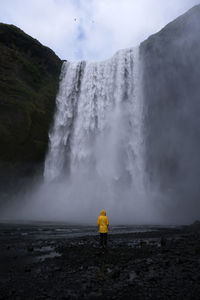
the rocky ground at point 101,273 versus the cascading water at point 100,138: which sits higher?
the cascading water at point 100,138

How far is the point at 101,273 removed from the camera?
19.1 ft

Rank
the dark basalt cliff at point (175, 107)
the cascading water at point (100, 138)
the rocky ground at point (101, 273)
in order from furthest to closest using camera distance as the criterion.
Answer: the cascading water at point (100, 138)
the dark basalt cliff at point (175, 107)
the rocky ground at point (101, 273)

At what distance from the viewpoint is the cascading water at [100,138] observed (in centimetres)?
2784

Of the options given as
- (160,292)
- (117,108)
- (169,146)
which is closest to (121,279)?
(160,292)

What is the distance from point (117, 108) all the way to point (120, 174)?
8.64m

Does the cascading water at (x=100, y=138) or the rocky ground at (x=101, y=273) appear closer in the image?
the rocky ground at (x=101, y=273)

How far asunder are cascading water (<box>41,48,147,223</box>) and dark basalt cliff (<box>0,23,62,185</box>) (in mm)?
1624

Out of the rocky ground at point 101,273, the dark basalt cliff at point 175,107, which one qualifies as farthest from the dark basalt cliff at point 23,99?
the rocky ground at point 101,273

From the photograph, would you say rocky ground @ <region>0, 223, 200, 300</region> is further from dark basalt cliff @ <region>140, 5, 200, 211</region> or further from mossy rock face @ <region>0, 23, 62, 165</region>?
mossy rock face @ <region>0, 23, 62, 165</region>

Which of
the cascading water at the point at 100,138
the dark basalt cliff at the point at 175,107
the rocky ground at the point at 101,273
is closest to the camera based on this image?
the rocky ground at the point at 101,273

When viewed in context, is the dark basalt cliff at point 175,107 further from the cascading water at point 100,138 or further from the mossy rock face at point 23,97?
the mossy rock face at point 23,97

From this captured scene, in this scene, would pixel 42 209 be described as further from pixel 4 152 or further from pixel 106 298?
pixel 106 298

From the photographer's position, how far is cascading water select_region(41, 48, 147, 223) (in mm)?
→ 27844

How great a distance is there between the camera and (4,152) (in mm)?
28094
